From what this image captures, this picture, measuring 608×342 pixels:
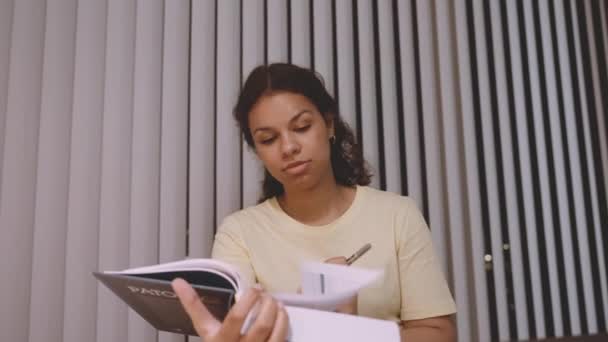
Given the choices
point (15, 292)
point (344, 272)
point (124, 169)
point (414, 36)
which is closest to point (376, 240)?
point (344, 272)

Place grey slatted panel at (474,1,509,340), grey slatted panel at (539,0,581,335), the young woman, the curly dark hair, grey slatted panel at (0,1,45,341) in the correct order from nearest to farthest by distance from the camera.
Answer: the young woman, the curly dark hair, grey slatted panel at (0,1,45,341), grey slatted panel at (474,1,509,340), grey slatted panel at (539,0,581,335)

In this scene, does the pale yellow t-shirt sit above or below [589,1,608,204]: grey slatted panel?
below

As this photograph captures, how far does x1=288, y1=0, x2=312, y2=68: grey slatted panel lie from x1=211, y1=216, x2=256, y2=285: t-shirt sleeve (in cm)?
64

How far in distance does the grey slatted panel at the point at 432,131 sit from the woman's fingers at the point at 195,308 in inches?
46.4

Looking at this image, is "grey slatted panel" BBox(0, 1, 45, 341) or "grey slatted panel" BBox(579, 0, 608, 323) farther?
"grey slatted panel" BBox(579, 0, 608, 323)

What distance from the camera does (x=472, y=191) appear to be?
1.73 meters

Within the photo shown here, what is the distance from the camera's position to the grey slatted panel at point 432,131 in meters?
1.68

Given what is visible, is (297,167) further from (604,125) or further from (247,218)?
(604,125)

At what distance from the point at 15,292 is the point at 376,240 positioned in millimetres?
1046

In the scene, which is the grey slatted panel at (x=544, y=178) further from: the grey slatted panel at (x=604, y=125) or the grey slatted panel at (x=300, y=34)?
the grey slatted panel at (x=300, y=34)

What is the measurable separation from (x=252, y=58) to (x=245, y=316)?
1.14 meters

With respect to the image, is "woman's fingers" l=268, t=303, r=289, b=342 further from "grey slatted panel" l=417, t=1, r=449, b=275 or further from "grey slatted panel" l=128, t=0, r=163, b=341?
"grey slatted panel" l=417, t=1, r=449, b=275

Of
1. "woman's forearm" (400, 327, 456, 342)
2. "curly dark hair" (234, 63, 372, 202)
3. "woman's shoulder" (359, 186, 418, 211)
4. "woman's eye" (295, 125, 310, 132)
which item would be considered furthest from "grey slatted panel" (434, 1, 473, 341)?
"woman's eye" (295, 125, 310, 132)

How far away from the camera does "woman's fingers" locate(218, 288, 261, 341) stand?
Answer: 0.59m
